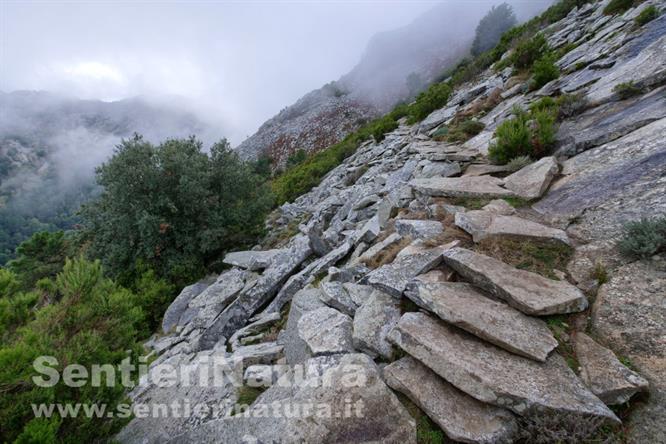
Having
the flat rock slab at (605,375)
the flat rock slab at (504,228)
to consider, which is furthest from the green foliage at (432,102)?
the flat rock slab at (605,375)

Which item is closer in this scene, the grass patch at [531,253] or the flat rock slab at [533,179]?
the grass patch at [531,253]

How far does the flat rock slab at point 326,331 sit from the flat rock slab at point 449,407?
27.8 inches

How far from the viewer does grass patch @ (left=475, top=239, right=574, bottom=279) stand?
3.16 metres

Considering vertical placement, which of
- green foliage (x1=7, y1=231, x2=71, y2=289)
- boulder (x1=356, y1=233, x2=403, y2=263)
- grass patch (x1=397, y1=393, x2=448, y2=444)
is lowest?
grass patch (x1=397, y1=393, x2=448, y2=444)

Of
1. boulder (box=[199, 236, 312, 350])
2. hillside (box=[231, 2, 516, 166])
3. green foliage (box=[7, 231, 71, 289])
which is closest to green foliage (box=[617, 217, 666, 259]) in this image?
boulder (box=[199, 236, 312, 350])

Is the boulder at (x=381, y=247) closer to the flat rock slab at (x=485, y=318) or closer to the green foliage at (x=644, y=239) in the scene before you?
the flat rock slab at (x=485, y=318)

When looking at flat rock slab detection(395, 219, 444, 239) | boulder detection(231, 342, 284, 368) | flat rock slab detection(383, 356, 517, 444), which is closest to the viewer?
flat rock slab detection(383, 356, 517, 444)

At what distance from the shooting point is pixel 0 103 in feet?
589

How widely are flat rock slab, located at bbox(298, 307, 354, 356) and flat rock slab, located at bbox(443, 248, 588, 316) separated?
1.57 meters

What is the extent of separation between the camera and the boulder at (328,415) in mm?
2207

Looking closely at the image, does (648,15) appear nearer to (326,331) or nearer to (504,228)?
(504,228)

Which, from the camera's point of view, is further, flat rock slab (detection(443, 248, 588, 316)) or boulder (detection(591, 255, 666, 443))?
flat rock slab (detection(443, 248, 588, 316))

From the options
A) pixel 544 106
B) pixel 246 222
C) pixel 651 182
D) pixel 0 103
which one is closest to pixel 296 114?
pixel 246 222

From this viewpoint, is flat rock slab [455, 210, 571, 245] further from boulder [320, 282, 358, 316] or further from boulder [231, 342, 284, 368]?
boulder [231, 342, 284, 368]
